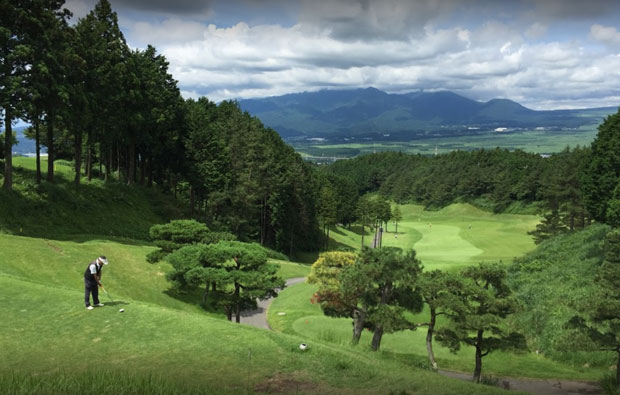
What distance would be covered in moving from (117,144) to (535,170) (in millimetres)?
126046

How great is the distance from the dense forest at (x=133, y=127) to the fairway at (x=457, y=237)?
20491 millimetres

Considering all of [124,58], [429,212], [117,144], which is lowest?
[429,212]

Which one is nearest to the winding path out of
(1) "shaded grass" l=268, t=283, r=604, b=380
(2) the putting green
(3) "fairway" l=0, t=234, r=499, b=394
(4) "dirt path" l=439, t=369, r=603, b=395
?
(4) "dirt path" l=439, t=369, r=603, b=395

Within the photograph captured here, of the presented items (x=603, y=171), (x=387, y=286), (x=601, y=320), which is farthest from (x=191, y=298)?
(x=603, y=171)

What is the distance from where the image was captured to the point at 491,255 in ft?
239

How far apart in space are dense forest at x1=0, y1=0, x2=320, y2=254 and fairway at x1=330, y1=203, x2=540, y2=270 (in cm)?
2049

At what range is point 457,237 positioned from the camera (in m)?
95.1

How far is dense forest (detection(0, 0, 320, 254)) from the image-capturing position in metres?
35.0

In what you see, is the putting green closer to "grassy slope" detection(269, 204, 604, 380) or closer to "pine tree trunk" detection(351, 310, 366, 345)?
"grassy slope" detection(269, 204, 604, 380)

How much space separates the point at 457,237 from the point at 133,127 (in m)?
69.2

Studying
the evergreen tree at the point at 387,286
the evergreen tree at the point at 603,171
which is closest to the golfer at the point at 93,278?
the evergreen tree at the point at 387,286

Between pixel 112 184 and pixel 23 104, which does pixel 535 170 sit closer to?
pixel 112 184

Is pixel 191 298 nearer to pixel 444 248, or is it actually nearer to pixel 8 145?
pixel 8 145

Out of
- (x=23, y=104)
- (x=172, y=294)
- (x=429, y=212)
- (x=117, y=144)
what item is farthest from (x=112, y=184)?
(x=429, y=212)
